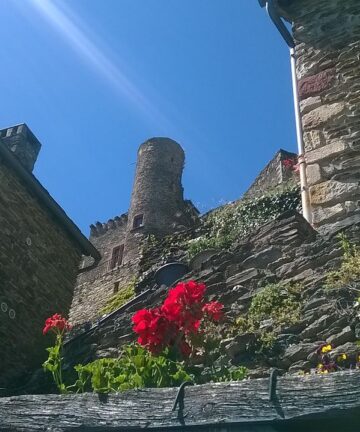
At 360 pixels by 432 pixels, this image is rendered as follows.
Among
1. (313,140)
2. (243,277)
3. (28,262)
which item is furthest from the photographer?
(28,262)

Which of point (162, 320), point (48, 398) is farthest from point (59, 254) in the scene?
point (48, 398)

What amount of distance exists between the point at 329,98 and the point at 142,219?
19653 millimetres

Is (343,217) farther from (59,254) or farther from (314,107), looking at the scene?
(59,254)

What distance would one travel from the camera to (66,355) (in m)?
5.36

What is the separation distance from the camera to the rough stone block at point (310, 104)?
212 inches

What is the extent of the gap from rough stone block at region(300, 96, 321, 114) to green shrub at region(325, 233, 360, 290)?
171cm

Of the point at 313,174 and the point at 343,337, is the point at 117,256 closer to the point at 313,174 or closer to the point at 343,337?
the point at 313,174

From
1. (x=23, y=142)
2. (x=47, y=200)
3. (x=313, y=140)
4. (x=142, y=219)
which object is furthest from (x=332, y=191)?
(x=142, y=219)

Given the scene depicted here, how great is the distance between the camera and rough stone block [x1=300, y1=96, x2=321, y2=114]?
5.39 meters

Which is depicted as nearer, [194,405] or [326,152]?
[194,405]

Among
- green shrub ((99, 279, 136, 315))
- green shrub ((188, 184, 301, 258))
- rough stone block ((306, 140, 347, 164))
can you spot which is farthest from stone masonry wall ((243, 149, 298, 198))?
rough stone block ((306, 140, 347, 164))

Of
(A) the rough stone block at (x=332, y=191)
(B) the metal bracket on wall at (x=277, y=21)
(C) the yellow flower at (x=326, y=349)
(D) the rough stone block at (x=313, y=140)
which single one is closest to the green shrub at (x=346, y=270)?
(C) the yellow flower at (x=326, y=349)

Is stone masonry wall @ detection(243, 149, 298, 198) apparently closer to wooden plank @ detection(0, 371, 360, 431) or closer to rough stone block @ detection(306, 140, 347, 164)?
rough stone block @ detection(306, 140, 347, 164)

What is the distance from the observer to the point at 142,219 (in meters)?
24.8
